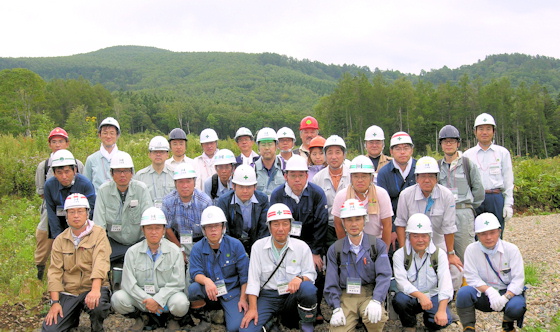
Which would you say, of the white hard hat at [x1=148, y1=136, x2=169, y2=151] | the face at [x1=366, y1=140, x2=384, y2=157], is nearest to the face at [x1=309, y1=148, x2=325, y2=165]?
the face at [x1=366, y1=140, x2=384, y2=157]

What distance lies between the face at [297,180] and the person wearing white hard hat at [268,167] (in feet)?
3.36

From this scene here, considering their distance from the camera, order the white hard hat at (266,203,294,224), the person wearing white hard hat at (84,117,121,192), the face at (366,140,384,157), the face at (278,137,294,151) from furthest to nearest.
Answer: the face at (278,137,294,151)
the person wearing white hard hat at (84,117,121,192)
the face at (366,140,384,157)
the white hard hat at (266,203,294,224)

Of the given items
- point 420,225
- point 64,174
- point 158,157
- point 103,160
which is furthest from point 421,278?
point 103,160

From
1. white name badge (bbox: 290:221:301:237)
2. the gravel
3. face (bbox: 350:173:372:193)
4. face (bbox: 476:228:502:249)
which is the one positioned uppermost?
face (bbox: 350:173:372:193)

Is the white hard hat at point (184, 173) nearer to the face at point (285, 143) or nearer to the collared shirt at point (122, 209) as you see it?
the collared shirt at point (122, 209)

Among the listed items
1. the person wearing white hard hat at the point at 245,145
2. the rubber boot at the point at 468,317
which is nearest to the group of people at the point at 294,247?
the rubber boot at the point at 468,317

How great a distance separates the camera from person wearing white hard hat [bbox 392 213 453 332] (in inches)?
195

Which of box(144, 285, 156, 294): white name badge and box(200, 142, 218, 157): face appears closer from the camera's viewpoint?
box(144, 285, 156, 294): white name badge

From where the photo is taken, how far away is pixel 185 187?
19.5ft

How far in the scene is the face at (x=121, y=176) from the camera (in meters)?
5.88

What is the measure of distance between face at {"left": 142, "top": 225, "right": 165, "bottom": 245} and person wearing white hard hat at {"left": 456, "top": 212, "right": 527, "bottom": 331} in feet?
12.7

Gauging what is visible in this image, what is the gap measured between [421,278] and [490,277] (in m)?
0.85

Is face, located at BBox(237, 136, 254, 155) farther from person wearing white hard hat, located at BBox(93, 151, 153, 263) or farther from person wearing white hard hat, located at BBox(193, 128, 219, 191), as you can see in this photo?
person wearing white hard hat, located at BBox(93, 151, 153, 263)

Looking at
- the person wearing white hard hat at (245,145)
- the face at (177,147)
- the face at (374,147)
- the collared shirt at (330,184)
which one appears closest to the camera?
the collared shirt at (330,184)
